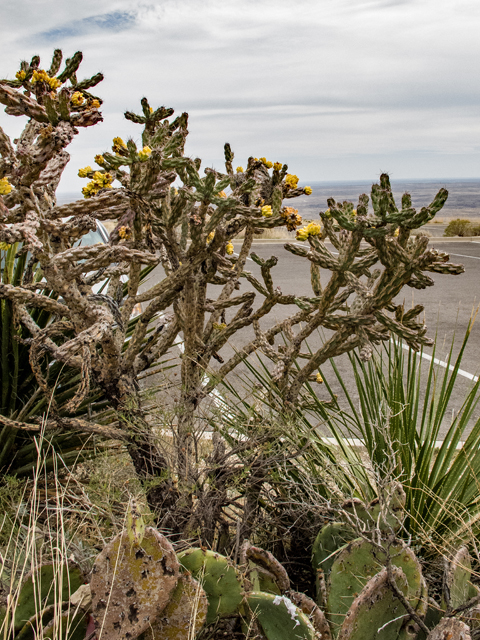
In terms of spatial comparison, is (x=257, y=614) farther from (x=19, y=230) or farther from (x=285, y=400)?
(x=19, y=230)

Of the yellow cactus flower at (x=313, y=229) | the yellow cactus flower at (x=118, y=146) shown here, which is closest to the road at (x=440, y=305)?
the yellow cactus flower at (x=313, y=229)

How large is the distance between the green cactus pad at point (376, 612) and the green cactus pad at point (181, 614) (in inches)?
16.4

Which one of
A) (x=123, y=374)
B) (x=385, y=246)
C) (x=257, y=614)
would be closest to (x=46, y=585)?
(x=257, y=614)

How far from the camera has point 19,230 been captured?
1.71 m

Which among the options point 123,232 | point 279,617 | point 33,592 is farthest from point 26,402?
point 279,617

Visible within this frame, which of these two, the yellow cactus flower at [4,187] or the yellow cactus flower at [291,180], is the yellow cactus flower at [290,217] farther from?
the yellow cactus flower at [4,187]

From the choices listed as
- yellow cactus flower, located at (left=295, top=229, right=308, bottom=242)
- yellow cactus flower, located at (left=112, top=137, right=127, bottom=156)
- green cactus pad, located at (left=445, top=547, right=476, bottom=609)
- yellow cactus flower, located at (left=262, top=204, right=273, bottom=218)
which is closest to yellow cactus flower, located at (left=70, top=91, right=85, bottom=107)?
yellow cactus flower, located at (left=112, top=137, right=127, bottom=156)

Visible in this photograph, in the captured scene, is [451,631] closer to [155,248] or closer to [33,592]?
[33,592]

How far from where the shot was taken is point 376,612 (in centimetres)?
161

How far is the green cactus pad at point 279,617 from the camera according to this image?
1576 millimetres

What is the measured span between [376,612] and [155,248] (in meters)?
1.80

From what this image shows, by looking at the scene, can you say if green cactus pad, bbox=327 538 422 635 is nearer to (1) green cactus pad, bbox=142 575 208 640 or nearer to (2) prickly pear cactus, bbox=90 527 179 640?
(1) green cactus pad, bbox=142 575 208 640

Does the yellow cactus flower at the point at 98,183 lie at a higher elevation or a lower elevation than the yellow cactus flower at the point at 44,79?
lower

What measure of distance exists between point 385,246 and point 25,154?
1311 mm
